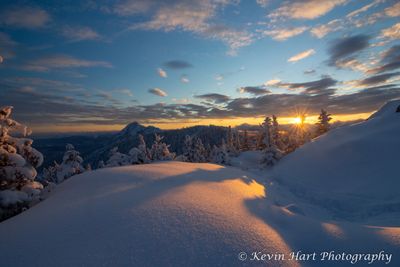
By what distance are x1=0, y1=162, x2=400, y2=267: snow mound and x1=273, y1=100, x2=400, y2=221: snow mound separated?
9.10 metres

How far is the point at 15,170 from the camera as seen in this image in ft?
29.0

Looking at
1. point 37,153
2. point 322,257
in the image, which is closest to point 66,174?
point 37,153

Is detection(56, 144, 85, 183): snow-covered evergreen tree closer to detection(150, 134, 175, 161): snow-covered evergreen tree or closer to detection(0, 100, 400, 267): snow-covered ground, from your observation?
detection(150, 134, 175, 161): snow-covered evergreen tree

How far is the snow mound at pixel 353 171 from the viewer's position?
13852 millimetres

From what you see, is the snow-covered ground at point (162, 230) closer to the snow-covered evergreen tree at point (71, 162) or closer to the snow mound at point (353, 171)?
the snow mound at point (353, 171)

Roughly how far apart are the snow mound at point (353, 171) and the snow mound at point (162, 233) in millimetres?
9099

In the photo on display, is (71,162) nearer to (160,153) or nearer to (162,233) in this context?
(160,153)

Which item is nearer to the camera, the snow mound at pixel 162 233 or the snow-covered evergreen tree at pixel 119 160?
the snow mound at pixel 162 233

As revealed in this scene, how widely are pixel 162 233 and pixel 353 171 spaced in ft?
63.0

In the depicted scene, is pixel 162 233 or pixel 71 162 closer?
pixel 162 233

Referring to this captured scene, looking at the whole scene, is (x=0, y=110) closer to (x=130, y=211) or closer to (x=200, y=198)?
(x=130, y=211)

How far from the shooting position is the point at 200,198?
7.60 m

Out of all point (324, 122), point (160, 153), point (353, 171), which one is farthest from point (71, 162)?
point (324, 122)

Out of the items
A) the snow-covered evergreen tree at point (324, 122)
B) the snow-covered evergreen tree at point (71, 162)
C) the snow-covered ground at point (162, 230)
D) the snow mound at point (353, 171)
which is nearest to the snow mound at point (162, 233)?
the snow-covered ground at point (162, 230)
